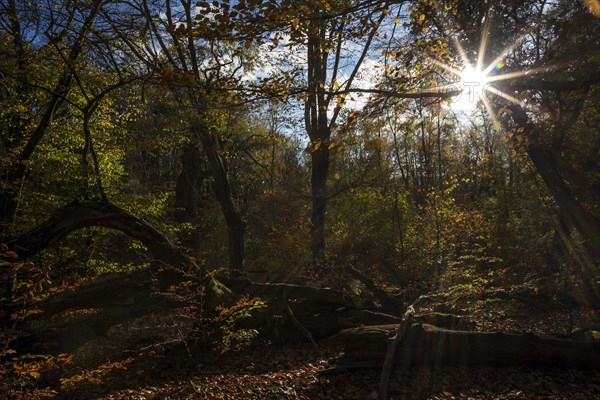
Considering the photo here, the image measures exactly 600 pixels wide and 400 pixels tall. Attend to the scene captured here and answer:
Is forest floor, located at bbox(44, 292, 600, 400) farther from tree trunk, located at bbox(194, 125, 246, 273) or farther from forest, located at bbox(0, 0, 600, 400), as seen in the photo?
tree trunk, located at bbox(194, 125, 246, 273)

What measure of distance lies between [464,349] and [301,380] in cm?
293

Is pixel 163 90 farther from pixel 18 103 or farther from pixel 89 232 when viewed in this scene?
pixel 89 232

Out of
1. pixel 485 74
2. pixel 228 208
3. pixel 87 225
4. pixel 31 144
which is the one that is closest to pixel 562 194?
pixel 485 74

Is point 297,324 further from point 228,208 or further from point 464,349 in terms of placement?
point 228,208

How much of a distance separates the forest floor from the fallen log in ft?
0.46

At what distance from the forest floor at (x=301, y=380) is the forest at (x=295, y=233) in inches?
1.8

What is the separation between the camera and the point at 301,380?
714 centimetres

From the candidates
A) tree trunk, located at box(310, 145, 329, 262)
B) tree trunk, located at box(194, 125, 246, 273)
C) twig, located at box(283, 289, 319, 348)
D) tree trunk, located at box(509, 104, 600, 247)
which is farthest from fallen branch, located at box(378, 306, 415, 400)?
tree trunk, located at box(310, 145, 329, 262)

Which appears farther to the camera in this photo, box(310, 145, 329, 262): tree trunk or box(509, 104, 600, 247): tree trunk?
box(310, 145, 329, 262): tree trunk

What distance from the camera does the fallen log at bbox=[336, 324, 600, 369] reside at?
6.57 meters

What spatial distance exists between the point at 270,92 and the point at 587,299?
10.2 metres

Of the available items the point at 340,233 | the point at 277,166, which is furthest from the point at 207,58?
the point at 277,166

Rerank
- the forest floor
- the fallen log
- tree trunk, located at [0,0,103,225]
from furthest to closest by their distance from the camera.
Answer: tree trunk, located at [0,0,103,225] < the fallen log < the forest floor

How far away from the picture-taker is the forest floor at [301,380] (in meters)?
6.14
